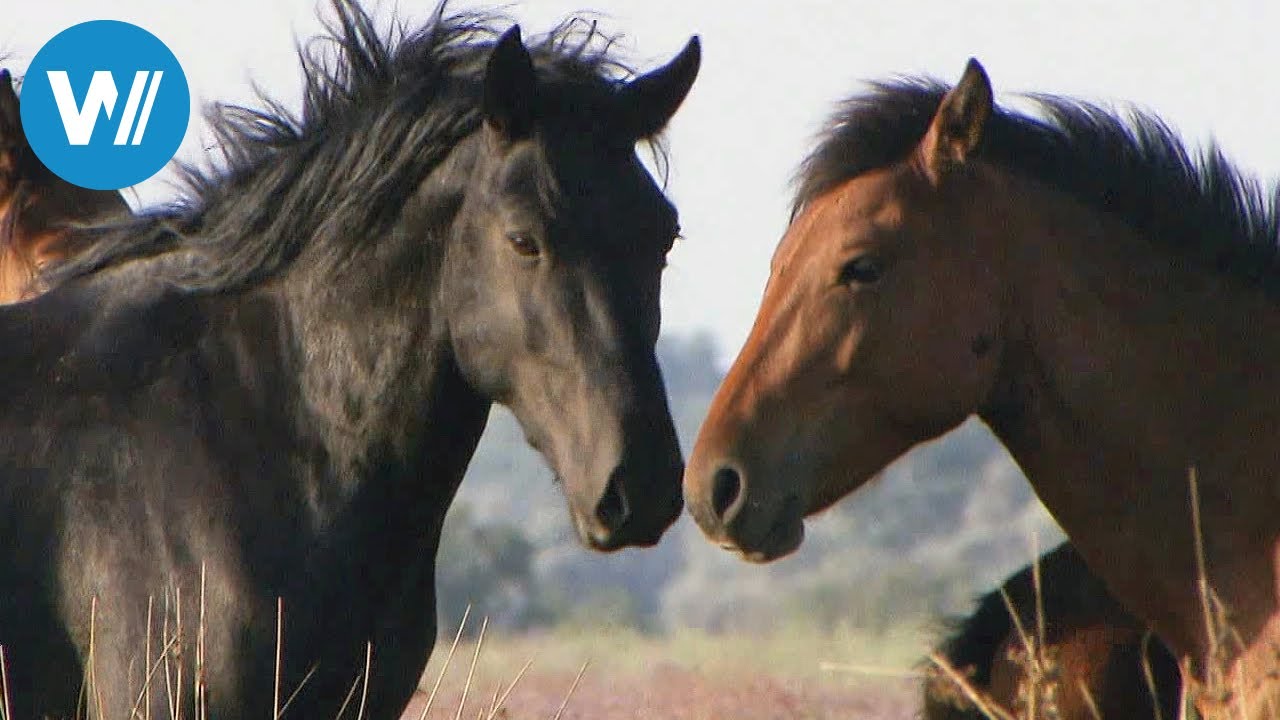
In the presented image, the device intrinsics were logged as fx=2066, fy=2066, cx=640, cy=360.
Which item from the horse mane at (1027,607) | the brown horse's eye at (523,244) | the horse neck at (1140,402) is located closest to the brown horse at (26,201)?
the brown horse's eye at (523,244)

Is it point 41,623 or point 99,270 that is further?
point 99,270

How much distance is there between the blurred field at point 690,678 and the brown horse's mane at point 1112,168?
49.1 inches

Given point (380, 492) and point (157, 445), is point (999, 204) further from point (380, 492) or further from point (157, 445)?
point (157, 445)

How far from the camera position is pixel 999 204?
196 inches

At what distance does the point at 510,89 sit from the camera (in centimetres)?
489

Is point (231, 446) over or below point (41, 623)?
over

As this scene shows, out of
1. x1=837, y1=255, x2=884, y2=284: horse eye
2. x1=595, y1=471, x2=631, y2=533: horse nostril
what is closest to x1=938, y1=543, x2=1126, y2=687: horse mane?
x1=837, y1=255, x2=884, y2=284: horse eye

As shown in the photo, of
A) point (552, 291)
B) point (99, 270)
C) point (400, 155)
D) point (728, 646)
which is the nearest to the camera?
point (552, 291)

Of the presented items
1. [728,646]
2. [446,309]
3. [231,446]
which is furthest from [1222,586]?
[728,646]

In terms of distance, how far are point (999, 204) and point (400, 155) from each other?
146 centimetres

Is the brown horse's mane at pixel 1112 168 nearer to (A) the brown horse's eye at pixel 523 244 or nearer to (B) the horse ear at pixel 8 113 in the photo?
(A) the brown horse's eye at pixel 523 244

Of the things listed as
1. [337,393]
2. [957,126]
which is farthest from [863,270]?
[337,393]

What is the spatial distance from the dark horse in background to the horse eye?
0.46 metres

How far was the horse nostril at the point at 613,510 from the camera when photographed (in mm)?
4594
